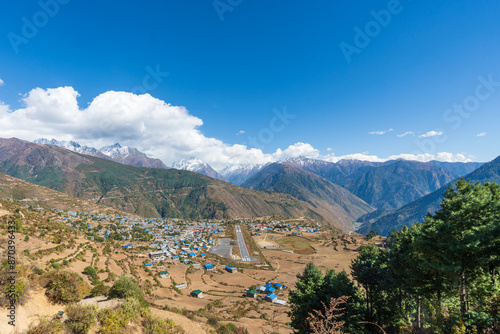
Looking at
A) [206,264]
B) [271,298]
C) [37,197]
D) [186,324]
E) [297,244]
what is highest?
[37,197]

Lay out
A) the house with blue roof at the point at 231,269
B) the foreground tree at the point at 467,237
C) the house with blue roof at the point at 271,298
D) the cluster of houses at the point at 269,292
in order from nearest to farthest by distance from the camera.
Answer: the foreground tree at the point at 467,237
the house with blue roof at the point at 271,298
the cluster of houses at the point at 269,292
the house with blue roof at the point at 231,269

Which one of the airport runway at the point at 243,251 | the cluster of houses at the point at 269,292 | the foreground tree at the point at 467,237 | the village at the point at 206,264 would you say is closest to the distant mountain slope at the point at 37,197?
the village at the point at 206,264

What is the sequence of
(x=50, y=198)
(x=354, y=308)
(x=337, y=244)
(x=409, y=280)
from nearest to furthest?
(x=409, y=280) → (x=354, y=308) → (x=337, y=244) → (x=50, y=198)

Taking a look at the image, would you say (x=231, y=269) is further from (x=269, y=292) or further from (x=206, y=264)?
(x=269, y=292)

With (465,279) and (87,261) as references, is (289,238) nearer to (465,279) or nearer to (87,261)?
(87,261)

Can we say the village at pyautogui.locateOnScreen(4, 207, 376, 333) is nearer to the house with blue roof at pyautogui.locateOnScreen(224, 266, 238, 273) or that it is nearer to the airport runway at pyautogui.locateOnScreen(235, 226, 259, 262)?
the house with blue roof at pyautogui.locateOnScreen(224, 266, 238, 273)

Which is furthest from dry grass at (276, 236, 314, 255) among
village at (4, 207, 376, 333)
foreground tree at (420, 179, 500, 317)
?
foreground tree at (420, 179, 500, 317)

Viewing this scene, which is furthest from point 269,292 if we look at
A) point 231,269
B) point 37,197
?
point 37,197

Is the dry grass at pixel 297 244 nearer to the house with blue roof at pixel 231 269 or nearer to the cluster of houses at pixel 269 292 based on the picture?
the house with blue roof at pixel 231 269

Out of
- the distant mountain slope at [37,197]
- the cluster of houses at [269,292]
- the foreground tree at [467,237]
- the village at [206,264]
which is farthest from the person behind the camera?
the distant mountain slope at [37,197]

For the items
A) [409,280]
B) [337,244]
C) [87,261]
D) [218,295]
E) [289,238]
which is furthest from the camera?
[289,238]

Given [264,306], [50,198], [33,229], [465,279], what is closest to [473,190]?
[465,279]
